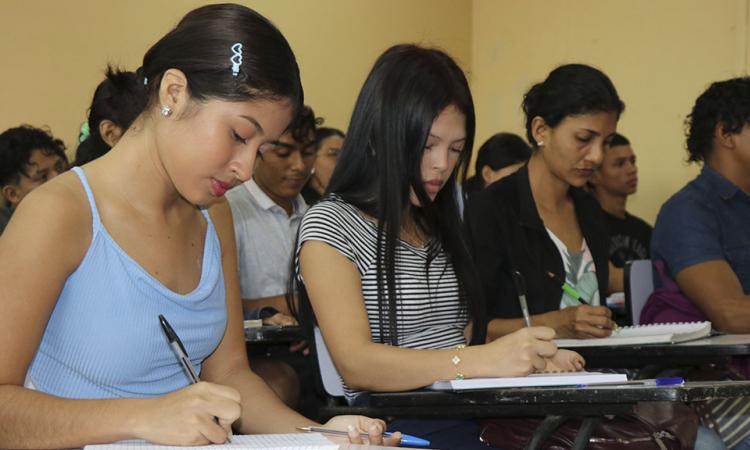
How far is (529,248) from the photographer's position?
2891 millimetres

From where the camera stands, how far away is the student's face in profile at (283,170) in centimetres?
395

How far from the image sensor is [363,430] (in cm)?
146

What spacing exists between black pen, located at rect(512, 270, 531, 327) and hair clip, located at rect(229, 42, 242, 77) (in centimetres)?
135

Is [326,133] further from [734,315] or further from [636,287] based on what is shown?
[734,315]

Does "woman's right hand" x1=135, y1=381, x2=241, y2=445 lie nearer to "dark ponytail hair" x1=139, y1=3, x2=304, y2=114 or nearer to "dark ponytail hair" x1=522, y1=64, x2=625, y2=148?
"dark ponytail hair" x1=139, y1=3, x2=304, y2=114

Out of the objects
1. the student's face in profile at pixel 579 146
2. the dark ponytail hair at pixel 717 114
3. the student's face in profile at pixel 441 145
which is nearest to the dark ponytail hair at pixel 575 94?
the student's face in profile at pixel 579 146

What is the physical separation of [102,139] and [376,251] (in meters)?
1.19

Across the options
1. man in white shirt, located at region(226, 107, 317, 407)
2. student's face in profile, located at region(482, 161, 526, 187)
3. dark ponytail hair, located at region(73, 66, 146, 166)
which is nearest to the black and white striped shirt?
dark ponytail hair, located at region(73, 66, 146, 166)

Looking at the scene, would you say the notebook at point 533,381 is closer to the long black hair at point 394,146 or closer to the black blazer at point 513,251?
the long black hair at point 394,146

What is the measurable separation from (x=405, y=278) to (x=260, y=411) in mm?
612

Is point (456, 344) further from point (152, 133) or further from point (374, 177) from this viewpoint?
point (152, 133)

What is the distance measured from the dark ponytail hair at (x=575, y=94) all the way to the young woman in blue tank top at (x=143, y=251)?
170 centimetres

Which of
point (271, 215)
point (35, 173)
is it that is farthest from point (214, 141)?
point (35, 173)

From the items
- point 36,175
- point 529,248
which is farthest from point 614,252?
point 36,175
